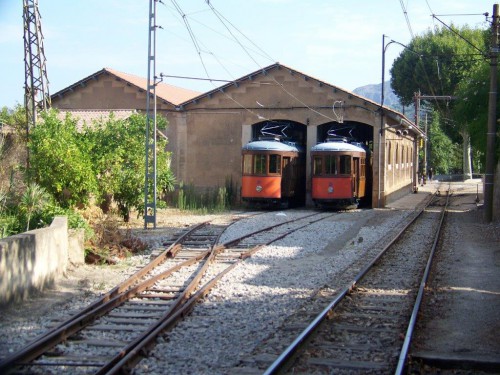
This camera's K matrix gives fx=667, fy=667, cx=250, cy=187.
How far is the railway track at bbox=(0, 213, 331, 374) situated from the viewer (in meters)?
6.65

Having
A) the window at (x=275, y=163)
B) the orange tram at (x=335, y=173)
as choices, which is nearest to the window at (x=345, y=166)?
the orange tram at (x=335, y=173)

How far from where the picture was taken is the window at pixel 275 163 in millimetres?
27141

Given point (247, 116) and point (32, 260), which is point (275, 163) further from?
point (32, 260)

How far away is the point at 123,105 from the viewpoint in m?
33.2

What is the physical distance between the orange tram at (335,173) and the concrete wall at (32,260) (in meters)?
16.5

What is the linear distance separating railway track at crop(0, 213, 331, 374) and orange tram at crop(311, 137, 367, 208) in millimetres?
12543

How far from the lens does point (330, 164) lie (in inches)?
1078

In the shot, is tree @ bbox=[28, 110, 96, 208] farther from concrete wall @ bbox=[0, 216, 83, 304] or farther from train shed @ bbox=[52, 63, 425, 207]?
train shed @ bbox=[52, 63, 425, 207]

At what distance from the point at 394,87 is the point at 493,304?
2472 inches

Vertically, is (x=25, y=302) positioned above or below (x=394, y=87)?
below

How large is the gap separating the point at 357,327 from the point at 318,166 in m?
19.7

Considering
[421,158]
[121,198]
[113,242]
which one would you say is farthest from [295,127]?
[421,158]

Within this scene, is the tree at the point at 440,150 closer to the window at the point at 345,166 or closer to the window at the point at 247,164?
the window at the point at 345,166

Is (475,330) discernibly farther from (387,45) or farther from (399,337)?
(387,45)
